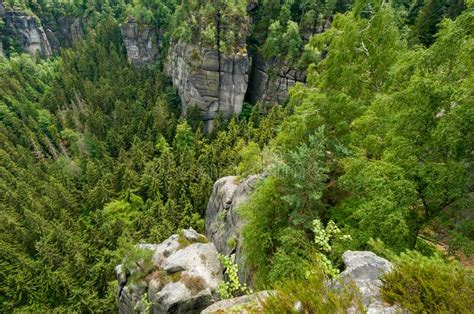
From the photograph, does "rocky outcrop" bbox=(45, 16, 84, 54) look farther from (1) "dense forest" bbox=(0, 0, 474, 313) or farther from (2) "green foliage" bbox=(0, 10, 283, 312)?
(2) "green foliage" bbox=(0, 10, 283, 312)

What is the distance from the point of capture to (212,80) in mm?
Answer: 53406

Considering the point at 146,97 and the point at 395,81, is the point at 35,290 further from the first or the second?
the point at 395,81

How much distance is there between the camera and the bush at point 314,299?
16.3ft

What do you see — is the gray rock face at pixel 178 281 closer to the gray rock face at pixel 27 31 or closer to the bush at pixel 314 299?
the bush at pixel 314 299

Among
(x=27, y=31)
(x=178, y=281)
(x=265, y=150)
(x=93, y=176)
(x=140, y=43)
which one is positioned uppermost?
(x=265, y=150)

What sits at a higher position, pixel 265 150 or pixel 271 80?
pixel 265 150

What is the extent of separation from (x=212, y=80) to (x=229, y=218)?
36.8 meters

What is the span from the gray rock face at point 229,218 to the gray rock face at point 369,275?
8765 millimetres

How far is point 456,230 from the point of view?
31.7 feet

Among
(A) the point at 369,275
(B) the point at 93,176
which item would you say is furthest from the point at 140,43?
(A) the point at 369,275

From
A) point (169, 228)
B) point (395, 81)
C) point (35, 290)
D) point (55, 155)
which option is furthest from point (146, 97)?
point (395, 81)

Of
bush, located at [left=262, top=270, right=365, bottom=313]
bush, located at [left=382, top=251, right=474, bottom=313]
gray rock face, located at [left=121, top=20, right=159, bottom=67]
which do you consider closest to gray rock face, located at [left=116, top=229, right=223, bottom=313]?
bush, located at [left=262, top=270, right=365, bottom=313]

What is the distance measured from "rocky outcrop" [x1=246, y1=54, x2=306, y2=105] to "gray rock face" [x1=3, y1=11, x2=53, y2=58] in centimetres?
7480

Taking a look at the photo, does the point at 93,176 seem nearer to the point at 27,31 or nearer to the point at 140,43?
the point at 140,43
